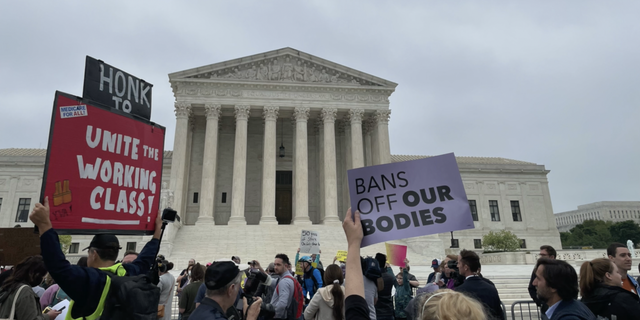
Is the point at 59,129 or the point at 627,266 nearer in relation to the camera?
the point at 59,129

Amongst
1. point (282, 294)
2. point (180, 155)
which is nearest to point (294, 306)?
point (282, 294)

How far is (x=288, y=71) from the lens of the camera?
35.8 metres

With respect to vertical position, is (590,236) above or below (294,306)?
above

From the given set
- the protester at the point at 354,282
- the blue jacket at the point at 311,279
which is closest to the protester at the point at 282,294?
the blue jacket at the point at 311,279

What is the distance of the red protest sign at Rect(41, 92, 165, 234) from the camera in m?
3.70

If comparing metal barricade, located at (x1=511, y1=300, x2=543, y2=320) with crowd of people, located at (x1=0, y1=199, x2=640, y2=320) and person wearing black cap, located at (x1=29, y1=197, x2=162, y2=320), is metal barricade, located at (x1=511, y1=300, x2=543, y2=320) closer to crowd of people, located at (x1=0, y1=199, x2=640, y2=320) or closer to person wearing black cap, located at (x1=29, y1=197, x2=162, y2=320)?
crowd of people, located at (x1=0, y1=199, x2=640, y2=320)

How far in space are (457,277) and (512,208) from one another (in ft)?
166

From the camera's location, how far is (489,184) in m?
51.1

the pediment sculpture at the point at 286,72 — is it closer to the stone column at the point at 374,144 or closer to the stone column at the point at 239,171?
the stone column at the point at 239,171

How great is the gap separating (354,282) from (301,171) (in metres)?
31.0

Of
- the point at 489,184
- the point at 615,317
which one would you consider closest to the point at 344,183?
the point at 489,184

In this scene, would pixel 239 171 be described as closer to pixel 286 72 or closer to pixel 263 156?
pixel 263 156

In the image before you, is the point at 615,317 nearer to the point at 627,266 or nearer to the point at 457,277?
the point at 627,266

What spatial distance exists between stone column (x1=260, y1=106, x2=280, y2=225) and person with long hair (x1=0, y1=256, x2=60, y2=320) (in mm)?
26996
